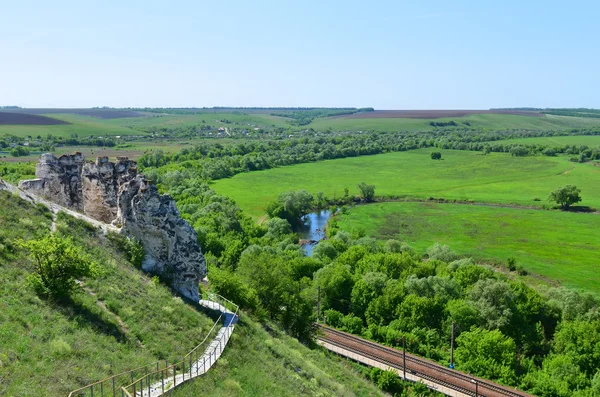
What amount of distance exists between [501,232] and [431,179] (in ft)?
195

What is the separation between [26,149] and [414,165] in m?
134

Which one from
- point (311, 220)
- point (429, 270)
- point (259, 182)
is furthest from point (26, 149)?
point (429, 270)

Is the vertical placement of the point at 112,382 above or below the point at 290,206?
above

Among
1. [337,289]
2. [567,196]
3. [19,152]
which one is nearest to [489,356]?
[337,289]

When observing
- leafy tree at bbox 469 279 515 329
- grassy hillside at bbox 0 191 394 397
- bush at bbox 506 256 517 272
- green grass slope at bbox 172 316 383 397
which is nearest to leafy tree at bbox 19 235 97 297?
grassy hillside at bbox 0 191 394 397

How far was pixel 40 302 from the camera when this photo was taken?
21875 millimetres

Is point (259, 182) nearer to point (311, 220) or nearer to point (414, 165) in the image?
point (311, 220)

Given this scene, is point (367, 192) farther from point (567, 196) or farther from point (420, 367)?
point (420, 367)

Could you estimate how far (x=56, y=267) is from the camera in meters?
22.6

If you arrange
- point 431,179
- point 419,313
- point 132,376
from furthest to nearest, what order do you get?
point 431,179, point 419,313, point 132,376

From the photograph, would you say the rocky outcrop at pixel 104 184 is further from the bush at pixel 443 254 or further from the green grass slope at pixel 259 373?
the bush at pixel 443 254

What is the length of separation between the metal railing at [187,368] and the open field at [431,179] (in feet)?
266

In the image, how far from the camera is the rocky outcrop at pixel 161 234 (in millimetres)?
30828

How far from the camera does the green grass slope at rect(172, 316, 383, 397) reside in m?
22.0
